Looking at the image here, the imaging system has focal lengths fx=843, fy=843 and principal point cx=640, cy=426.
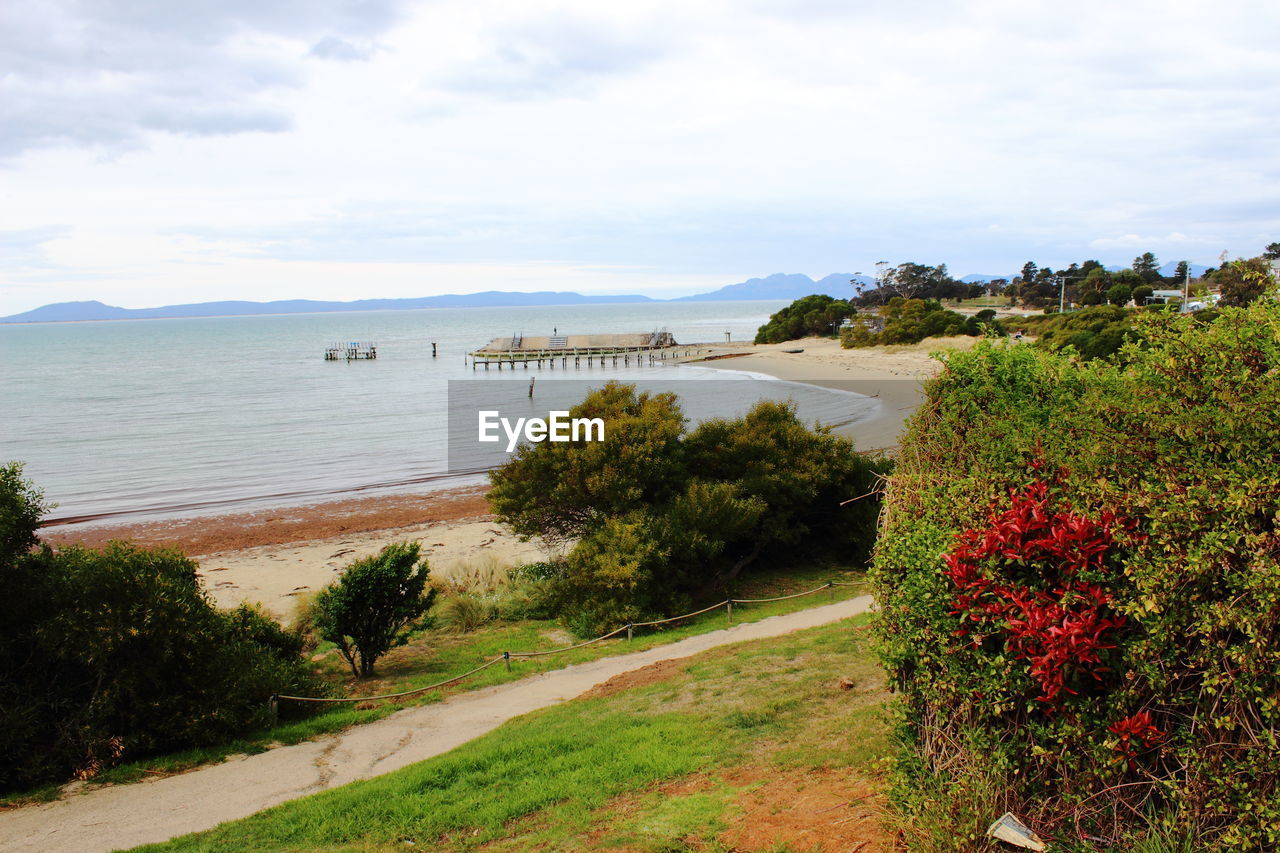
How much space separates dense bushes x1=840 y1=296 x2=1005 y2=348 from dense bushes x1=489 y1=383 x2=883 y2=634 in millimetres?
64117

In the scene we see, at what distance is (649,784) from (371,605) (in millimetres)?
7493

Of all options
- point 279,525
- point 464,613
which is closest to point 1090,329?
point 279,525

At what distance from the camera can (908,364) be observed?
72.3 metres

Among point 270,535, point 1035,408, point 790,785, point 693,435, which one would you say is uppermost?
point 1035,408

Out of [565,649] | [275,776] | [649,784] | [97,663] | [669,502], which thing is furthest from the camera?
[669,502]

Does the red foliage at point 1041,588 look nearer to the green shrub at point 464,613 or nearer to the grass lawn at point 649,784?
the grass lawn at point 649,784

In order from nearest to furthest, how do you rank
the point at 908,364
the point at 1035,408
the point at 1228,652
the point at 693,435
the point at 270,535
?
the point at 1228,652, the point at 1035,408, the point at 693,435, the point at 270,535, the point at 908,364

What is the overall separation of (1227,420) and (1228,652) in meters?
1.04

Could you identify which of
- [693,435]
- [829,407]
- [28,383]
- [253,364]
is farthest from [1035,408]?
[253,364]

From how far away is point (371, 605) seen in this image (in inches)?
515

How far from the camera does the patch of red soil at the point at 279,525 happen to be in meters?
24.2

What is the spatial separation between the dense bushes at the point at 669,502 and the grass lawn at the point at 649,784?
210 inches

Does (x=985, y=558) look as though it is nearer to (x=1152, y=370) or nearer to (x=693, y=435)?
(x=1152, y=370)

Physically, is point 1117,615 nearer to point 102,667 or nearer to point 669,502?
point 102,667
